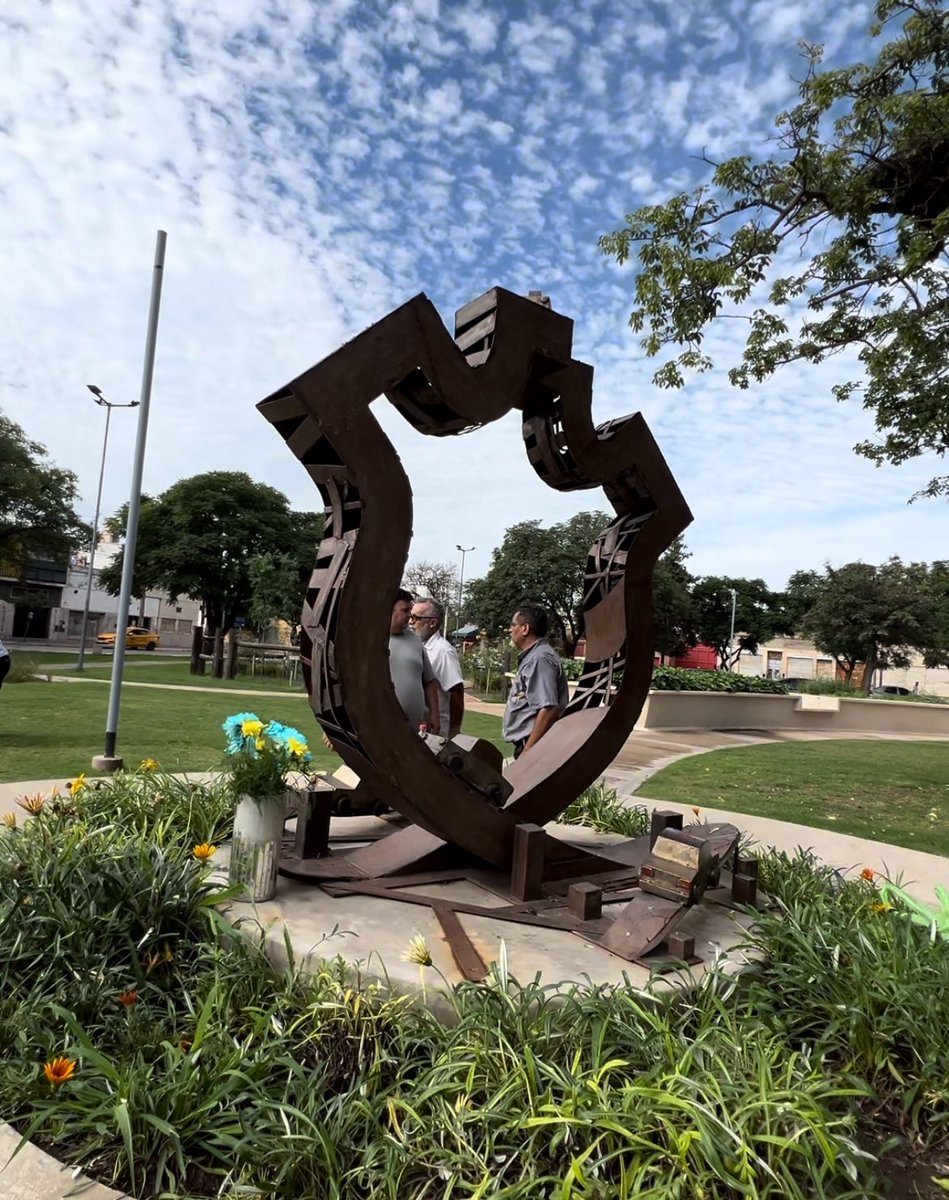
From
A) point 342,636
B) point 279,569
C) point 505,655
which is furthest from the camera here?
point 279,569

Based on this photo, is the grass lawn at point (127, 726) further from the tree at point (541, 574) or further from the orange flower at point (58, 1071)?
the tree at point (541, 574)

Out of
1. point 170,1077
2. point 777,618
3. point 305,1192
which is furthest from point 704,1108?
point 777,618

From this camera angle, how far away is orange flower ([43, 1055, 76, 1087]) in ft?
7.15

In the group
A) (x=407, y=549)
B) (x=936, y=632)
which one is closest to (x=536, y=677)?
(x=407, y=549)

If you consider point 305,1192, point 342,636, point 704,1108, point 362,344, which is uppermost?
point 362,344

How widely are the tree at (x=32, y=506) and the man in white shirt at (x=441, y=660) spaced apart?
1093 inches

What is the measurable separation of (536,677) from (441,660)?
98 centimetres

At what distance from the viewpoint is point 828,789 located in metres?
9.83

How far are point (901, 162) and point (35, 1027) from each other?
1024 centimetres

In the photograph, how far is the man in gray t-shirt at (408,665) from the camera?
5363 millimetres

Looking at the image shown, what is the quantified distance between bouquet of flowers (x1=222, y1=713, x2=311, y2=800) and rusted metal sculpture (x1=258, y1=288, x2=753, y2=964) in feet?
0.65

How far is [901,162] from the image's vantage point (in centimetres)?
839

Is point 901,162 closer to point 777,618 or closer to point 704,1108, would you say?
point 704,1108

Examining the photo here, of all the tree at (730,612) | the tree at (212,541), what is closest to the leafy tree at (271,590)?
the tree at (212,541)
